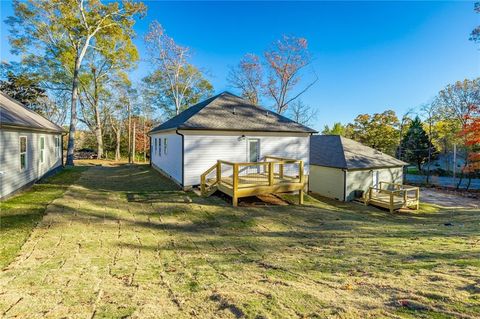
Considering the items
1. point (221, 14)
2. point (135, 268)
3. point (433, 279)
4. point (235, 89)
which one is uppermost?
point (221, 14)

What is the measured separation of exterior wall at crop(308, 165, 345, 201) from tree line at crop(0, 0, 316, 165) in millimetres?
12007

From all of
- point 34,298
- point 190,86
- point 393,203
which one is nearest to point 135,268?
point 34,298

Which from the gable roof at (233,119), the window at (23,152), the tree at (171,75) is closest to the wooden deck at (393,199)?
the gable roof at (233,119)

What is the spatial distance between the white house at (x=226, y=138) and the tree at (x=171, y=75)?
15.2m

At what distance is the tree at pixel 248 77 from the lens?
27.9m

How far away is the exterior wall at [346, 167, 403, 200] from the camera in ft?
52.6

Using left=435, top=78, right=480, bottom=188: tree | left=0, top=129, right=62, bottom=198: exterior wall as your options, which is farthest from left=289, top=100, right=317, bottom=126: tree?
left=0, top=129, right=62, bottom=198: exterior wall

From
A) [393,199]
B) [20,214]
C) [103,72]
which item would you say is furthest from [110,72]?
[393,199]

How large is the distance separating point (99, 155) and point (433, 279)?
32.9 m

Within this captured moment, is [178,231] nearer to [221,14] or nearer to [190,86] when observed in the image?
[221,14]

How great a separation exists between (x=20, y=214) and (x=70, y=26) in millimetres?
18352

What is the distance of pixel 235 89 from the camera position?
29.4m

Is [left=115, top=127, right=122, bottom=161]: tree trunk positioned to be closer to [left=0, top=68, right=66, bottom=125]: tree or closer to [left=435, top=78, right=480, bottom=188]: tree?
[left=0, top=68, right=66, bottom=125]: tree

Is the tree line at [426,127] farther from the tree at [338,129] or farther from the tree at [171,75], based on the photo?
the tree at [171,75]
